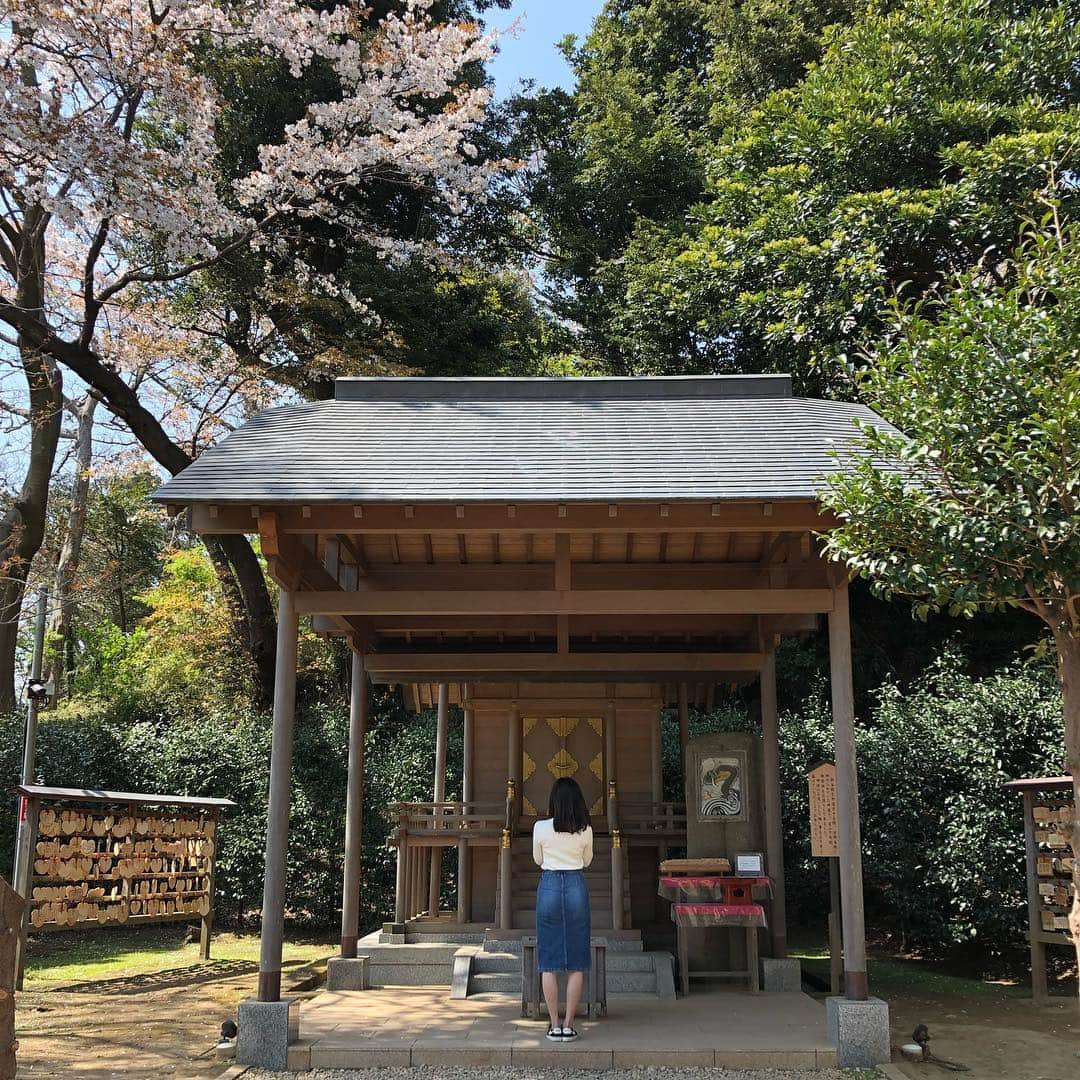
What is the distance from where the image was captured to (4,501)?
53.4 feet

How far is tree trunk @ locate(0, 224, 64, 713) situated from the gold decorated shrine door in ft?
26.7

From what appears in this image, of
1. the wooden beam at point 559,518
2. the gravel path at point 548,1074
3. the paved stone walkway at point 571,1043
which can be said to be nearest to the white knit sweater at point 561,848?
the paved stone walkway at point 571,1043

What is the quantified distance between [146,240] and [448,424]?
11.2 m

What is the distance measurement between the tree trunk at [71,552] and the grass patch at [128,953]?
29.8ft

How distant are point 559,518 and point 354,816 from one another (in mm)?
3811

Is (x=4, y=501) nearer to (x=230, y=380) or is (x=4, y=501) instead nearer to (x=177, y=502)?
(x=230, y=380)

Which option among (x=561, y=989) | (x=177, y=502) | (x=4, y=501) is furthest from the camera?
(x=4, y=501)

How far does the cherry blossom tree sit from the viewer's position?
11922 mm

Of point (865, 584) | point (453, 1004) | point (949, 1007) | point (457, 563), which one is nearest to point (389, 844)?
point (453, 1004)

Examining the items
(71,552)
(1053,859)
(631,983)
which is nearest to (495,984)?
(631,983)

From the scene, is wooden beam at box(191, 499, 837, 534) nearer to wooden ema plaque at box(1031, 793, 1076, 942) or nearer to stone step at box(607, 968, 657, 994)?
wooden ema plaque at box(1031, 793, 1076, 942)

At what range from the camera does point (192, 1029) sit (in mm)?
7094

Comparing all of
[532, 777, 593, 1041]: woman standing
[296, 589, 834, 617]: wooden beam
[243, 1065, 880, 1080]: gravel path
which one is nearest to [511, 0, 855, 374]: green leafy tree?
[296, 589, 834, 617]: wooden beam

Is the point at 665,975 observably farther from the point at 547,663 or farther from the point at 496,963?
the point at 547,663
